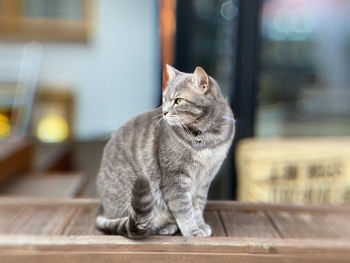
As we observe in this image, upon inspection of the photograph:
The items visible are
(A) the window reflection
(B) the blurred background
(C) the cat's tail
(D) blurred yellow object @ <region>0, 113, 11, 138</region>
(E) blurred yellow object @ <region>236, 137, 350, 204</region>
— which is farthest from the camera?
(D) blurred yellow object @ <region>0, 113, 11, 138</region>

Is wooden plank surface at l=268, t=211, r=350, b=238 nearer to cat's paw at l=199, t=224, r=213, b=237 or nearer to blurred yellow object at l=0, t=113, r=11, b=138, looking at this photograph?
cat's paw at l=199, t=224, r=213, b=237

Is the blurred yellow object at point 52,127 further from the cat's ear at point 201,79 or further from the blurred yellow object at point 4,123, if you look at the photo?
the cat's ear at point 201,79

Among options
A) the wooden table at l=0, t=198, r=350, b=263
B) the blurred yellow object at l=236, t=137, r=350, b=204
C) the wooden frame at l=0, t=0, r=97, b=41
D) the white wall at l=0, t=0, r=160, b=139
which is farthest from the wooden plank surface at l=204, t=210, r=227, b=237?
the wooden frame at l=0, t=0, r=97, b=41

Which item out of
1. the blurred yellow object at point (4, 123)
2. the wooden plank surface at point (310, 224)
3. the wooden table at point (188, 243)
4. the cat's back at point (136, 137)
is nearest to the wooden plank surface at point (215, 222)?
the wooden table at point (188, 243)

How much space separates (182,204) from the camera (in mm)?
884

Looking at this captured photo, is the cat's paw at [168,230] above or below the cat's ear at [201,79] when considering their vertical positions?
below

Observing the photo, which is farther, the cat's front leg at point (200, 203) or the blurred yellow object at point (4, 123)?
the blurred yellow object at point (4, 123)

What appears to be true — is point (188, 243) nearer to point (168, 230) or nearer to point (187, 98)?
point (168, 230)

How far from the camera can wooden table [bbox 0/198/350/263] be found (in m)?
0.81

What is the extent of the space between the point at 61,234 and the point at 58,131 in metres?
2.64

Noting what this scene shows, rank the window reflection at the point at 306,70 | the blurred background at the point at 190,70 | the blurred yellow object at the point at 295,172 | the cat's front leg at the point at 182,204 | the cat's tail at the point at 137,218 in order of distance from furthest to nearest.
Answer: the window reflection at the point at 306,70 < the blurred background at the point at 190,70 < the blurred yellow object at the point at 295,172 < the cat's front leg at the point at 182,204 < the cat's tail at the point at 137,218

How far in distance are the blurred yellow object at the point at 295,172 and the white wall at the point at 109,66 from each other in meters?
1.80

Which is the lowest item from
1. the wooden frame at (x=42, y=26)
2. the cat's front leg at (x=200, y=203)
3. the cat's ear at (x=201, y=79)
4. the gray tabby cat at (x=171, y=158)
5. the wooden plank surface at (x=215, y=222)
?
the wooden plank surface at (x=215, y=222)

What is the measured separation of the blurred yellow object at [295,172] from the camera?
1.64m
